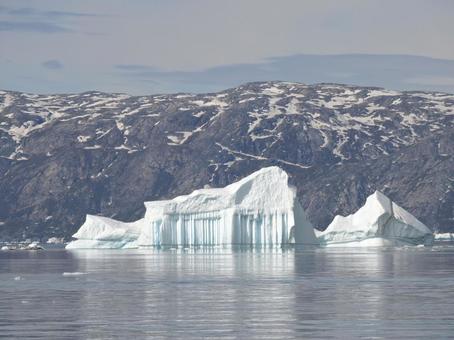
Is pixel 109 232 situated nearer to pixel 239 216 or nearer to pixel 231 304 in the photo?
pixel 239 216

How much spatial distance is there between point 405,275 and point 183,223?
225ft

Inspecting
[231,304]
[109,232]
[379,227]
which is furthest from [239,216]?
[231,304]

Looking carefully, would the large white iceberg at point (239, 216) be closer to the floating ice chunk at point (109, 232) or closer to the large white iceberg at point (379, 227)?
the large white iceberg at point (379, 227)

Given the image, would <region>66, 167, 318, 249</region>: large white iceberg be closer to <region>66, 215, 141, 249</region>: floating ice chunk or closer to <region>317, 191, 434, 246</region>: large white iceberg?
<region>317, 191, 434, 246</region>: large white iceberg

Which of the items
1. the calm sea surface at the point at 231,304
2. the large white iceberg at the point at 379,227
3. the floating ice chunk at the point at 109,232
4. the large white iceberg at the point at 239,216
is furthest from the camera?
the floating ice chunk at the point at 109,232

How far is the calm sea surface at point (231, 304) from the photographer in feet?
143

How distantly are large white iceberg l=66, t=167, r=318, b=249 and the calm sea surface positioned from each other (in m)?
51.3

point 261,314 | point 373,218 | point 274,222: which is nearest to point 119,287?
point 261,314

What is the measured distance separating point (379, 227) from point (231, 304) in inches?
4146

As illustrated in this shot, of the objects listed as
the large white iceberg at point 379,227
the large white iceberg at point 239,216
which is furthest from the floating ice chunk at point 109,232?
the large white iceberg at point 379,227

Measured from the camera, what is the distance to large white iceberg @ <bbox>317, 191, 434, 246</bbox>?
156 meters

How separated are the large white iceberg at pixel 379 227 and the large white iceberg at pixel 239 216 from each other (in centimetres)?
1293

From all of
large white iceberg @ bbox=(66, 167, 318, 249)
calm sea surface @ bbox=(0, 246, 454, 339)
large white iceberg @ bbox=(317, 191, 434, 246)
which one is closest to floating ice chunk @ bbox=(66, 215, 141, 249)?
large white iceberg @ bbox=(66, 167, 318, 249)

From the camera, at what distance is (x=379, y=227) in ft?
519
